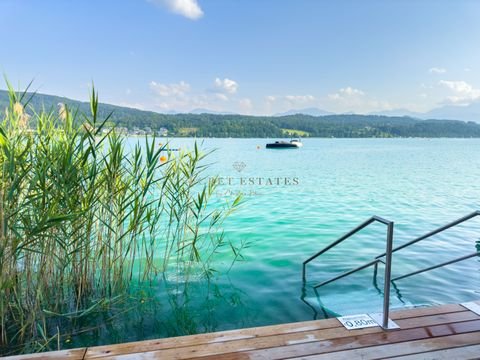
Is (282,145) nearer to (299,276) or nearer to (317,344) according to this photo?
(299,276)

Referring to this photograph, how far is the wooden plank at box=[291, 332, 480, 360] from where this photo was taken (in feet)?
5.37

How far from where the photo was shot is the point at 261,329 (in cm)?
194

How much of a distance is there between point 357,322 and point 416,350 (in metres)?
0.37

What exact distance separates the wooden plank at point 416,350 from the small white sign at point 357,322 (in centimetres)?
21

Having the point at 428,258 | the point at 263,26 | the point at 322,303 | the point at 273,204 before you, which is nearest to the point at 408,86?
the point at 263,26

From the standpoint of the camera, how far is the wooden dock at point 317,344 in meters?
1.66

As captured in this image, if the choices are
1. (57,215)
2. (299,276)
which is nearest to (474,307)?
(299,276)

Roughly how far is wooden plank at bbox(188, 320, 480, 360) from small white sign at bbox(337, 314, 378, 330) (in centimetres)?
9

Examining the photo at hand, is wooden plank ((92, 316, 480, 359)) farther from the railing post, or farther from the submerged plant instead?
the submerged plant

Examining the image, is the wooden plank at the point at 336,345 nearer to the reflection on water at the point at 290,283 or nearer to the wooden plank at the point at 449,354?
the wooden plank at the point at 449,354

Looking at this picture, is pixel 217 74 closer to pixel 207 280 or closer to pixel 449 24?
pixel 449 24

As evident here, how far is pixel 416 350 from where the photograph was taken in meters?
1.69

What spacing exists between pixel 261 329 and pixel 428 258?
423 centimetres

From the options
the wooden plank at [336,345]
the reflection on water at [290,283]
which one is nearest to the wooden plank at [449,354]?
the wooden plank at [336,345]
